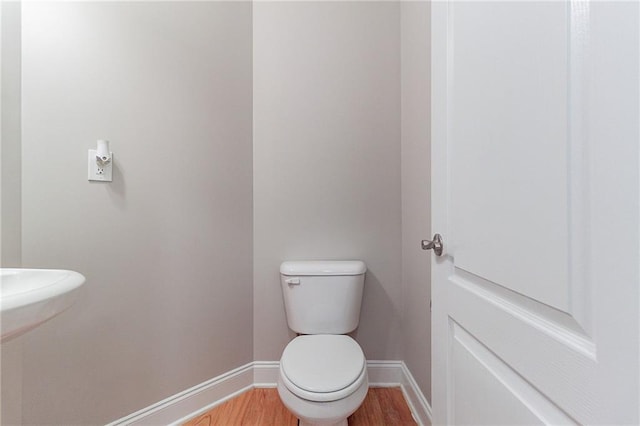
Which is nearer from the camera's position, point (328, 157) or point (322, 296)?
point (322, 296)

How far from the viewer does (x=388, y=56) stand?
1.72 m

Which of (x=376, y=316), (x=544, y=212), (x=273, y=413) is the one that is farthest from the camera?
(x=376, y=316)

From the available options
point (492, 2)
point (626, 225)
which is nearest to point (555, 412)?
point (626, 225)

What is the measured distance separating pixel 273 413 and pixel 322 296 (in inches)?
23.7

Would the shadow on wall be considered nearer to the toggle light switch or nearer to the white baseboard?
the white baseboard

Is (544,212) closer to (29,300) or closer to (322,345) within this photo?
(29,300)

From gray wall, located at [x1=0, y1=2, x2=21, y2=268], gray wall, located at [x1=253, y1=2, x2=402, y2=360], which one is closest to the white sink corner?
gray wall, located at [x1=0, y1=2, x2=21, y2=268]

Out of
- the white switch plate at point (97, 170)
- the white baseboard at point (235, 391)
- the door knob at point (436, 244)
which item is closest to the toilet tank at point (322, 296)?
the white baseboard at point (235, 391)

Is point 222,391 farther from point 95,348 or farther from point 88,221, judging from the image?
point 88,221

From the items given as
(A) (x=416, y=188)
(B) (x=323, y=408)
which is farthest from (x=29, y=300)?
(A) (x=416, y=188)

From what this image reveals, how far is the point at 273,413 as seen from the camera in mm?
1453

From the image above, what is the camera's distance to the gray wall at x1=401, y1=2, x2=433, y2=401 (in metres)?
1.32

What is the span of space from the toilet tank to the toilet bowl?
0.25m

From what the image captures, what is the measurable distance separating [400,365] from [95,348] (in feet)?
4.84
